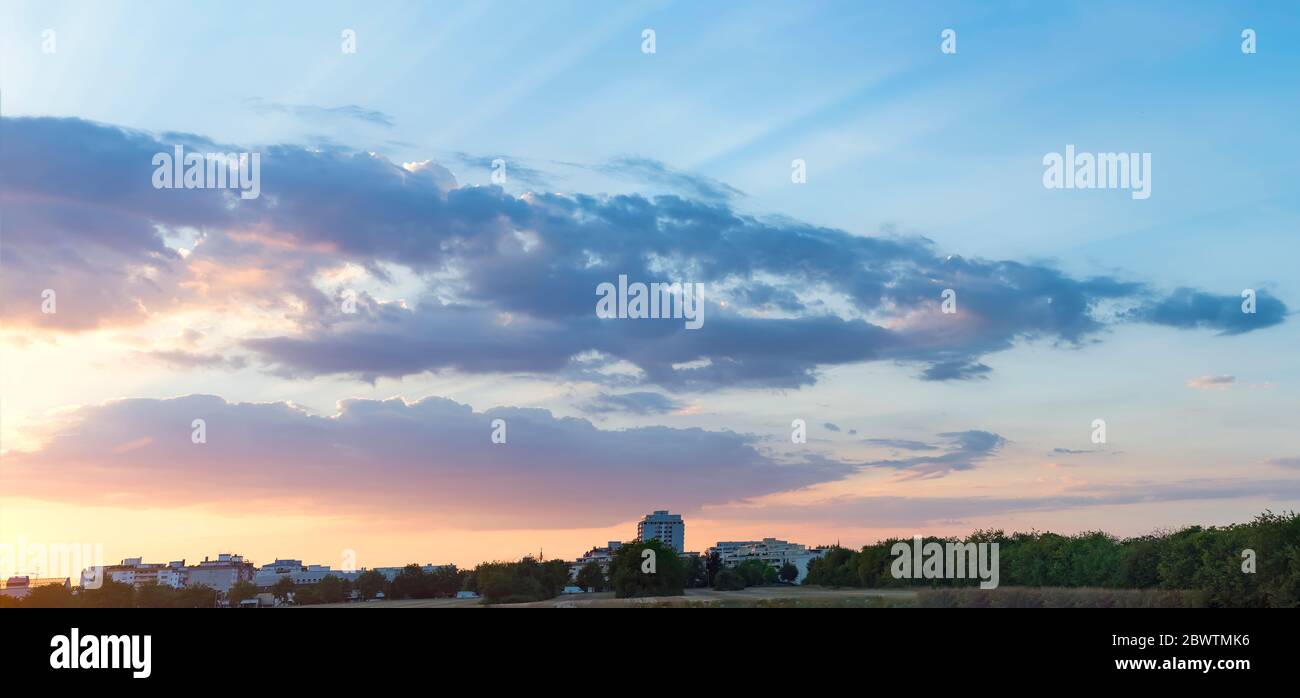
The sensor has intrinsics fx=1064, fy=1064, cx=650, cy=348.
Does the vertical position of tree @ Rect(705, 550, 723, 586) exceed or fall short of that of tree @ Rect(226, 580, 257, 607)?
it exceeds it

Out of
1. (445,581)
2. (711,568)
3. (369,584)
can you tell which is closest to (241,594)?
(369,584)

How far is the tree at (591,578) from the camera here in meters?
97.9

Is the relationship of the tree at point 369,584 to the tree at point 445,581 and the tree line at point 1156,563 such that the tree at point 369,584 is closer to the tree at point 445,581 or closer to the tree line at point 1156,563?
the tree at point 445,581

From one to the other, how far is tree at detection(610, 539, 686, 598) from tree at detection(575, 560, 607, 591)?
2.84m

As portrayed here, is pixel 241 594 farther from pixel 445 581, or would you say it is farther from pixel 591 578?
pixel 591 578

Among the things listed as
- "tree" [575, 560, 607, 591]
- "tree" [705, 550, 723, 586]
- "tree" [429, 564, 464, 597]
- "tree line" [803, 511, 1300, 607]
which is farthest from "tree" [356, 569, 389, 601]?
"tree line" [803, 511, 1300, 607]

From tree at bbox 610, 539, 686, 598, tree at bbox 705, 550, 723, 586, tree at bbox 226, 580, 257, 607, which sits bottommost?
tree at bbox 226, 580, 257, 607

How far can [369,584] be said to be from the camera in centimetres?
9044

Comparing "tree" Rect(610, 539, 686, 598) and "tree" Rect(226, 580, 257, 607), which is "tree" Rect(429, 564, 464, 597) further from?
"tree" Rect(226, 580, 257, 607)

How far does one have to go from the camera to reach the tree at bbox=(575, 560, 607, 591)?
97912 millimetres

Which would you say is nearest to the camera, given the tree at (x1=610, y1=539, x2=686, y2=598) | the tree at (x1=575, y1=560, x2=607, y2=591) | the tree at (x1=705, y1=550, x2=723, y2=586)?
the tree at (x1=610, y1=539, x2=686, y2=598)
